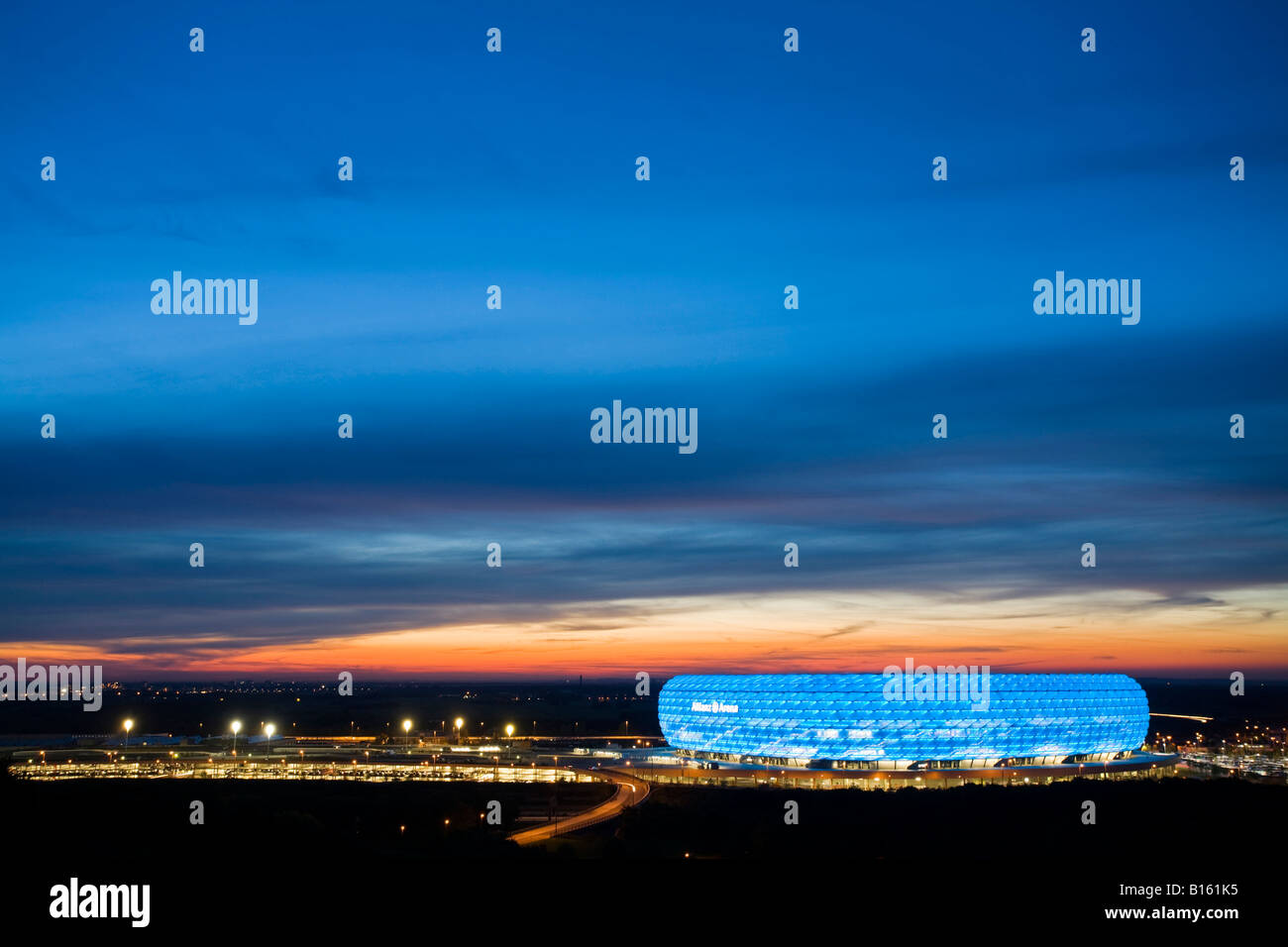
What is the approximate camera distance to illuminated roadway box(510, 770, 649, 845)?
221 feet

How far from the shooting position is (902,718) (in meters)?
127

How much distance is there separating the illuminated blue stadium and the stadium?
117 millimetres

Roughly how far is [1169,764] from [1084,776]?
18191 mm

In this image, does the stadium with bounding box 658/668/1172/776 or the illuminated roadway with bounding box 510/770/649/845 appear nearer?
the illuminated roadway with bounding box 510/770/649/845

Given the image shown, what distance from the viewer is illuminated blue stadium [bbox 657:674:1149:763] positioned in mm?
127500

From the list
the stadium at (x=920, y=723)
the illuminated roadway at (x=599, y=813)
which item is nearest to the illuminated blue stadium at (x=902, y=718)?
the stadium at (x=920, y=723)

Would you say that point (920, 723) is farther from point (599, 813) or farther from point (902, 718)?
point (599, 813)

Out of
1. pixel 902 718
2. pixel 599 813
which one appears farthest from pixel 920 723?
pixel 599 813

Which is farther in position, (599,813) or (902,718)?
(902,718)

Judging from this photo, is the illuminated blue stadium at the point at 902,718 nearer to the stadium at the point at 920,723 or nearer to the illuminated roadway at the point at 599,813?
the stadium at the point at 920,723

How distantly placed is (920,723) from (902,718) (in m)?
2.33

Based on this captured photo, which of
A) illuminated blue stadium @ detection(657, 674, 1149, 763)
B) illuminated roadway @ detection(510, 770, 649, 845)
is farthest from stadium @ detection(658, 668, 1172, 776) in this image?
illuminated roadway @ detection(510, 770, 649, 845)

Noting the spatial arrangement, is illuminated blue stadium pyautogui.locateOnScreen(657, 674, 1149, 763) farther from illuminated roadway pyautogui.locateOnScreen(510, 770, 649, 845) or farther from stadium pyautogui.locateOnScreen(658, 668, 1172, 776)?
illuminated roadway pyautogui.locateOnScreen(510, 770, 649, 845)
